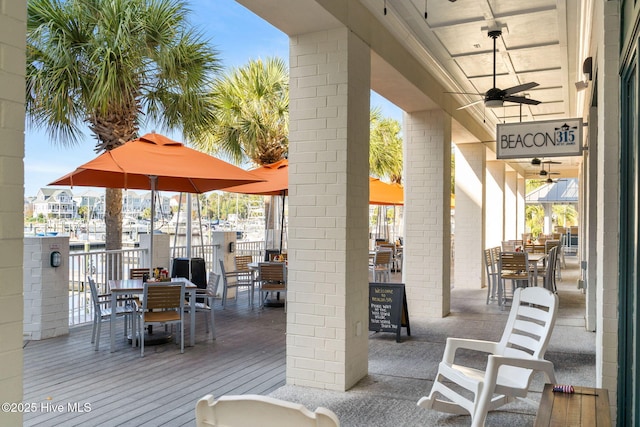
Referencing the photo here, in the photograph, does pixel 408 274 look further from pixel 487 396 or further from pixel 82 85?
pixel 82 85

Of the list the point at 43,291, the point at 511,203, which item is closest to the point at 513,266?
the point at 43,291

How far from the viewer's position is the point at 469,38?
21.8ft

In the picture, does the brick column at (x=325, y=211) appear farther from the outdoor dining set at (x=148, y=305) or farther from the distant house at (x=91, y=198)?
the distant house at (x=91, y=198)

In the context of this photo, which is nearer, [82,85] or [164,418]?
[164,418]

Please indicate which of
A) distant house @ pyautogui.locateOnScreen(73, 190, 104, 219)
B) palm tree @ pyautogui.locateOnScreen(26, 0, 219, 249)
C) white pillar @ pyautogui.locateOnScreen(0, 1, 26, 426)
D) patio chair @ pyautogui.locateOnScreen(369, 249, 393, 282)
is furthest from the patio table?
distant house @ pyautogui.locateOnScreen(73, 190, 104, 219)

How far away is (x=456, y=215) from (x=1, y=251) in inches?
446

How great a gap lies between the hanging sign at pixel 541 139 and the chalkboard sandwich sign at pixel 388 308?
2.24 meters

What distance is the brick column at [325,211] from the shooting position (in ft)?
15.6

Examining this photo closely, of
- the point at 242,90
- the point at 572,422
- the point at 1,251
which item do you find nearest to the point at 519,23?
the point at 572,422

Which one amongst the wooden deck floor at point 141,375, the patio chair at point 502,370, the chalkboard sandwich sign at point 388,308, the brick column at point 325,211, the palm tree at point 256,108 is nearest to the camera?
the patio chair at point 502,370

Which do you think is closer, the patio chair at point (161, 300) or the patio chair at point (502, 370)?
the patio chair at point (502, 370)

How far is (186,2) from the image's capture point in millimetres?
8305

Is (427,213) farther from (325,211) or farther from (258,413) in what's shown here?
(258,413)

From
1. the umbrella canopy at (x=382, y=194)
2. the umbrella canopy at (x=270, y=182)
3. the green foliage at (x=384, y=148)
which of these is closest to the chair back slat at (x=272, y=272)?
the umbrella canopy at (x=270, y=182)
